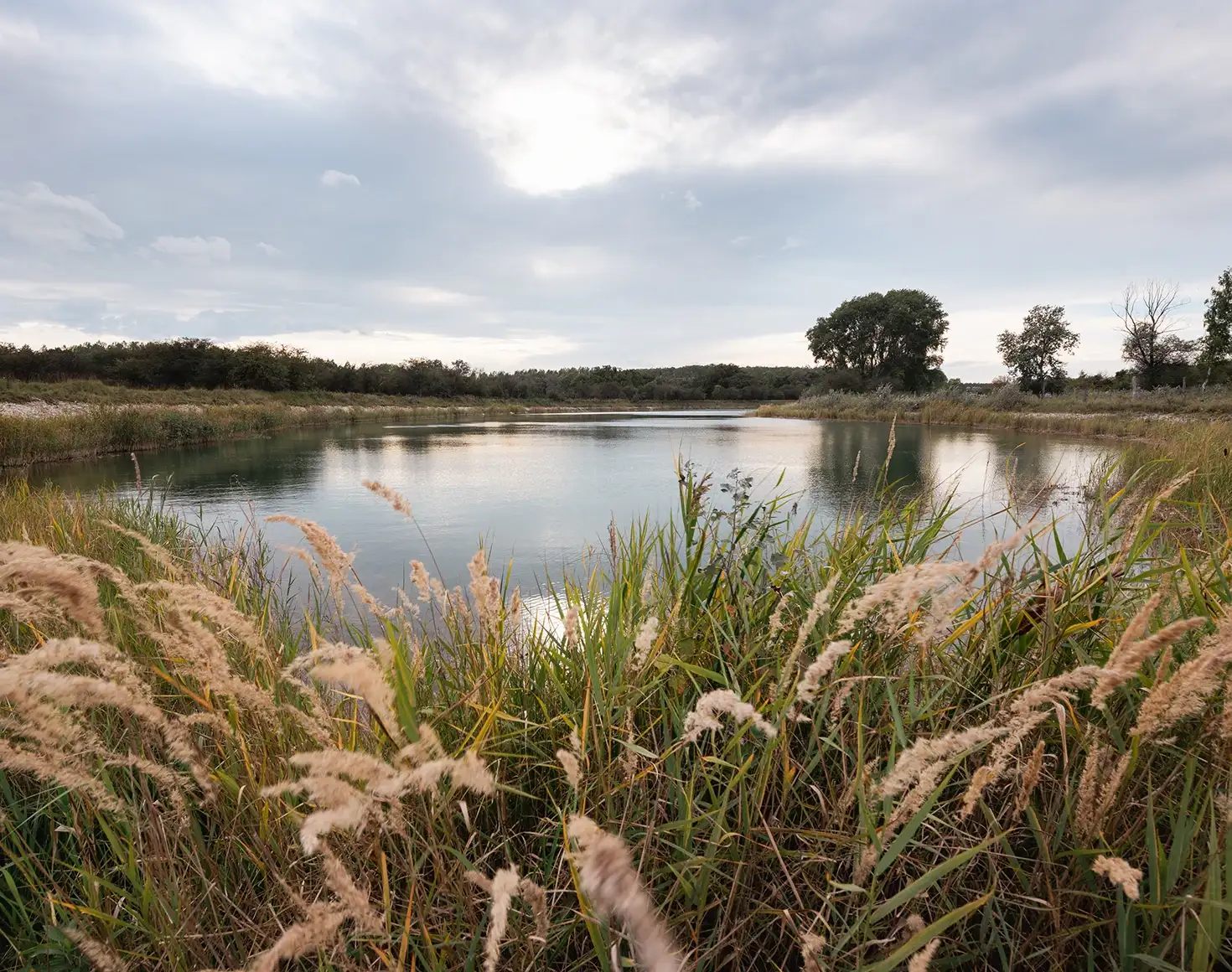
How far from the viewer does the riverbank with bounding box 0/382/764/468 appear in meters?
12.6

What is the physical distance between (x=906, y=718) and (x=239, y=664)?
217cm

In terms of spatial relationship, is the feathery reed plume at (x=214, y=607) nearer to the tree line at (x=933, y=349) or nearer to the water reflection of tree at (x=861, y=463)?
the water reflection of tree at (x=861, y=463)

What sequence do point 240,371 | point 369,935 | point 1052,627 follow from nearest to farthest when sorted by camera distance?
point 369,935
point 1052,627
point 240,371

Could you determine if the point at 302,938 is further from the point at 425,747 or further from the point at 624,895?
the point at 624,895

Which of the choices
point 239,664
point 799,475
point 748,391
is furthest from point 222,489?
point 748,391

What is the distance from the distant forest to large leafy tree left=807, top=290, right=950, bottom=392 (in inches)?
222

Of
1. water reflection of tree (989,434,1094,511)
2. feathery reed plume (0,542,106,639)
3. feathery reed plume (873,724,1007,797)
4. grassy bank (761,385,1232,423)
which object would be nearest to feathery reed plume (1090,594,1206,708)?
feathery reed plume (873,724,1007,797)

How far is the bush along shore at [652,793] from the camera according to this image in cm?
85

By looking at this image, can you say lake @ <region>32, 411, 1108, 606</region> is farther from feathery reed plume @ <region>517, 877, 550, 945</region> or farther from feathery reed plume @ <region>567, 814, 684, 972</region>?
feathery reed plume @ <region>567, 814, 684, 972</region>

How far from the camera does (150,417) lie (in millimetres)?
16500

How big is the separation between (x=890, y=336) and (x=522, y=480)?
51.2 meters

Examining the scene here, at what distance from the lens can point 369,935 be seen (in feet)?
3.30

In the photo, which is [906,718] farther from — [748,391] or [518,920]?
[748,391]

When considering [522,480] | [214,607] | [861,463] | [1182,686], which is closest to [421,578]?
[214,607]
